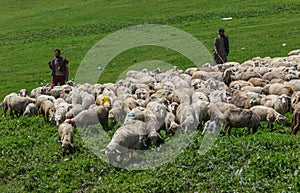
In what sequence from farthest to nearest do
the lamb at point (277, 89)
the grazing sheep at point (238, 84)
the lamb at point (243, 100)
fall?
the grazing sheep at point (238, 84)
the lamb at point (277, 89)
the lamb at point (243, 100)

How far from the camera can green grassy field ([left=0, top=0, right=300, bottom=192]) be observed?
446 inches

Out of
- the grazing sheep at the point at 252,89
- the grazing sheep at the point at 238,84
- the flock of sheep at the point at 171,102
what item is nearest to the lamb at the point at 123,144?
the flock of sheep at the point at 171,102

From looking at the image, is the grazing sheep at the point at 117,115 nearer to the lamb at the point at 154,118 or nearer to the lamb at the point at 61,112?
the lamb at the point at 154,118

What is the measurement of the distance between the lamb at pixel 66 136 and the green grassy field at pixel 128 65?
257mm

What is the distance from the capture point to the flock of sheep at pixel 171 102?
14047mm

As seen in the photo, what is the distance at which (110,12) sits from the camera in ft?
166

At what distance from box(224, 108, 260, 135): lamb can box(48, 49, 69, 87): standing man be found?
29.5 ft

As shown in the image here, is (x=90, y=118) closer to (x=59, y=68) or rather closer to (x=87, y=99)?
(x=87, y=99)

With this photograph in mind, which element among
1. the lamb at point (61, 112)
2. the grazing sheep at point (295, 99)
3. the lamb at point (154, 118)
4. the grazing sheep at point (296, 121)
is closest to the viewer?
the grazing sheep at point (296, 121)

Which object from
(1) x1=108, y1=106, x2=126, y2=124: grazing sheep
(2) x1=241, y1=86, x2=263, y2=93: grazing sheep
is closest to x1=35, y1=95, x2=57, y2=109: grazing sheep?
(1) x1=108, y1=106, x2=126, y2=124: grazing sheep

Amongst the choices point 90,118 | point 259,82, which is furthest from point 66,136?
point 259,82

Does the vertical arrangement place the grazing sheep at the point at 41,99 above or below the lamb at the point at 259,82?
above

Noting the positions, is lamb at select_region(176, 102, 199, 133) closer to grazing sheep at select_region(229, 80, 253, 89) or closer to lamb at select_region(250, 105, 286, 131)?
lamb at select_region(250, 105, 286, 131)

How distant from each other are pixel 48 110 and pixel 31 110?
4.17ft
